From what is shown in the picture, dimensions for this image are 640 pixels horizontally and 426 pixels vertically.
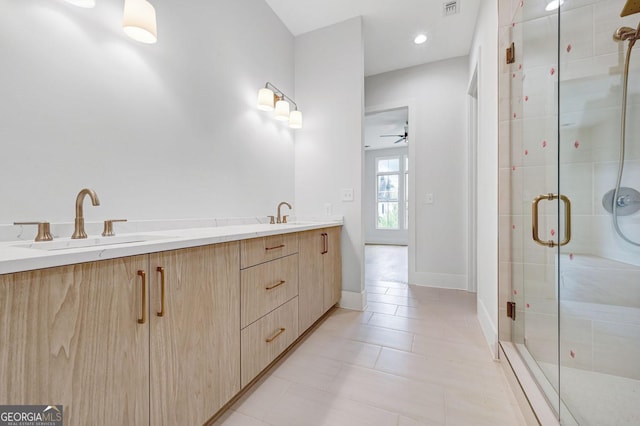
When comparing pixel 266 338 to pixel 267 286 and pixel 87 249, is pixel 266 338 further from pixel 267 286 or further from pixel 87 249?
pixel 87 249

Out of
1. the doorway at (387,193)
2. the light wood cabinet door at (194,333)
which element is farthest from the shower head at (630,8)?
the doorway at (387,193)

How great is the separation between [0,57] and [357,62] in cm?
234

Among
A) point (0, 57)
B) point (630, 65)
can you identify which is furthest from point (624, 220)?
point (0, 57)

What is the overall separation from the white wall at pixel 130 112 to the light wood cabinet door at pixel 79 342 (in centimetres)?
58

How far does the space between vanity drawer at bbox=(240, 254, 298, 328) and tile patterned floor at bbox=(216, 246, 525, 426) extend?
0.41 m

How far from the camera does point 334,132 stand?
8.25 feet

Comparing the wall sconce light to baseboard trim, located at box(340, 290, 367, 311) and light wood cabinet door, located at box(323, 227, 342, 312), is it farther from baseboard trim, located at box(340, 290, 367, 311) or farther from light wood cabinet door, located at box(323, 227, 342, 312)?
baseboard trim, located at box(340, 290, 367, 311)

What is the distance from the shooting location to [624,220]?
134 cm

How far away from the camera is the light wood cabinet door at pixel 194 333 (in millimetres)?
844

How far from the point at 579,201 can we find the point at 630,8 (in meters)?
0.96

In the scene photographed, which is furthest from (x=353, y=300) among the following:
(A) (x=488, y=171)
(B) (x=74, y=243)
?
(B) (x=74, y=243)

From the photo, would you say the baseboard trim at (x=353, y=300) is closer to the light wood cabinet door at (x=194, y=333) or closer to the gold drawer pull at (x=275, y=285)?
the gold drawer pull at (x=275, y=285)

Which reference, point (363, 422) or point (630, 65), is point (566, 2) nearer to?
point (630, 65)

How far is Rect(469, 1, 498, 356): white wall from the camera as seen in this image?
1.74m
